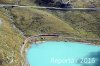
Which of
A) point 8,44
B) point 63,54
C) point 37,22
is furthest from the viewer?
point 37,22

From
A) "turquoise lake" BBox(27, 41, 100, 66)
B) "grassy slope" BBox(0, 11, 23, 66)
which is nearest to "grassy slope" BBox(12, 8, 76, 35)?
"grassy slope" BBox(0, 11, 23, 66)

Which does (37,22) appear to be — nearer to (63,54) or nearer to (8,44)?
(63,54)

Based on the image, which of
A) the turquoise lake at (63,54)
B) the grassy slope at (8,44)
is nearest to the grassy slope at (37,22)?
the grassy slope at (8,44)

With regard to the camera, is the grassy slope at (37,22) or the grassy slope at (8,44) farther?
the grassy slope at (37,22)

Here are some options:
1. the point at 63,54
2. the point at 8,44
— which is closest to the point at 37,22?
the point at 63,54

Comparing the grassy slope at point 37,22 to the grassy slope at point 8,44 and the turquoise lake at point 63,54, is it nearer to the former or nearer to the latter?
the grassy slope at point 8,44

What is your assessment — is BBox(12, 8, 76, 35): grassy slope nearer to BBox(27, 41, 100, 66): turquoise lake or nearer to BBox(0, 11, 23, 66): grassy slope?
BBox(0, 11, 23, 66): grassy slope

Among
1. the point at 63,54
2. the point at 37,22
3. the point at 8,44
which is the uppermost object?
the point at 37,22
